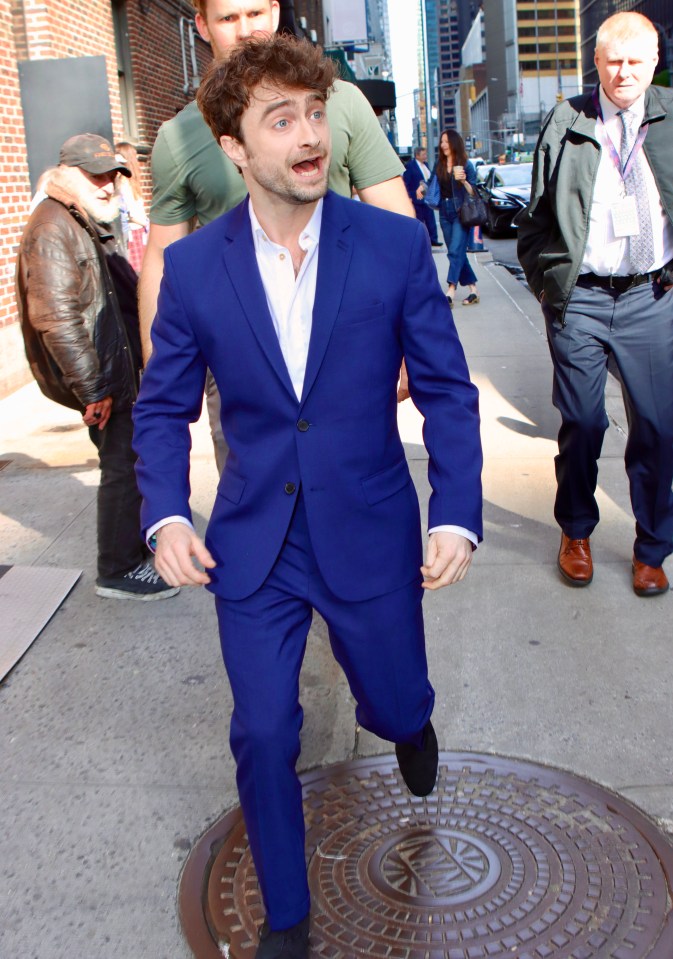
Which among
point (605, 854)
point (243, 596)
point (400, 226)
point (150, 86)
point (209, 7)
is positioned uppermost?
point (150, 86)

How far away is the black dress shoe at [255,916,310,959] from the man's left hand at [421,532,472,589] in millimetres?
819

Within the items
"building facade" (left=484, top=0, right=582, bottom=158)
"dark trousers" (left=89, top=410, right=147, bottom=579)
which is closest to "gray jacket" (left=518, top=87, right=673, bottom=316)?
"dark trousers" (left=89, top=410, right=147, bottom=579)

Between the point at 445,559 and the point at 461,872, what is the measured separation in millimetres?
958

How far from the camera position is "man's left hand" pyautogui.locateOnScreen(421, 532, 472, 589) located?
245cm

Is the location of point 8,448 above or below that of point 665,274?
below

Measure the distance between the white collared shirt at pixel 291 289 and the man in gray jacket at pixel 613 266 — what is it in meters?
2.08

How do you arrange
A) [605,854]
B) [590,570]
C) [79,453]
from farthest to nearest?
[79,453] < [590,570] < [605,854]

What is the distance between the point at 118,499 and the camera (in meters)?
5.00

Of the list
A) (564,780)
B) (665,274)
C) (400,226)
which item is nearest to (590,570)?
(665,274)

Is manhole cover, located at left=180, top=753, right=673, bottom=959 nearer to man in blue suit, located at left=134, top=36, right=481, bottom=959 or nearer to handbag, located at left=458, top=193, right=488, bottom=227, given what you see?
man in blue suit, located at left=134, top=36, right=481, bottom=959

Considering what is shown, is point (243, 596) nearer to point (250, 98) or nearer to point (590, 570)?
point (250, 98)

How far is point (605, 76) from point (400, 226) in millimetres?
2124

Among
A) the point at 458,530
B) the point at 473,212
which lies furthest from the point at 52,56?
the point at 458,530

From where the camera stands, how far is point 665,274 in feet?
14.5
